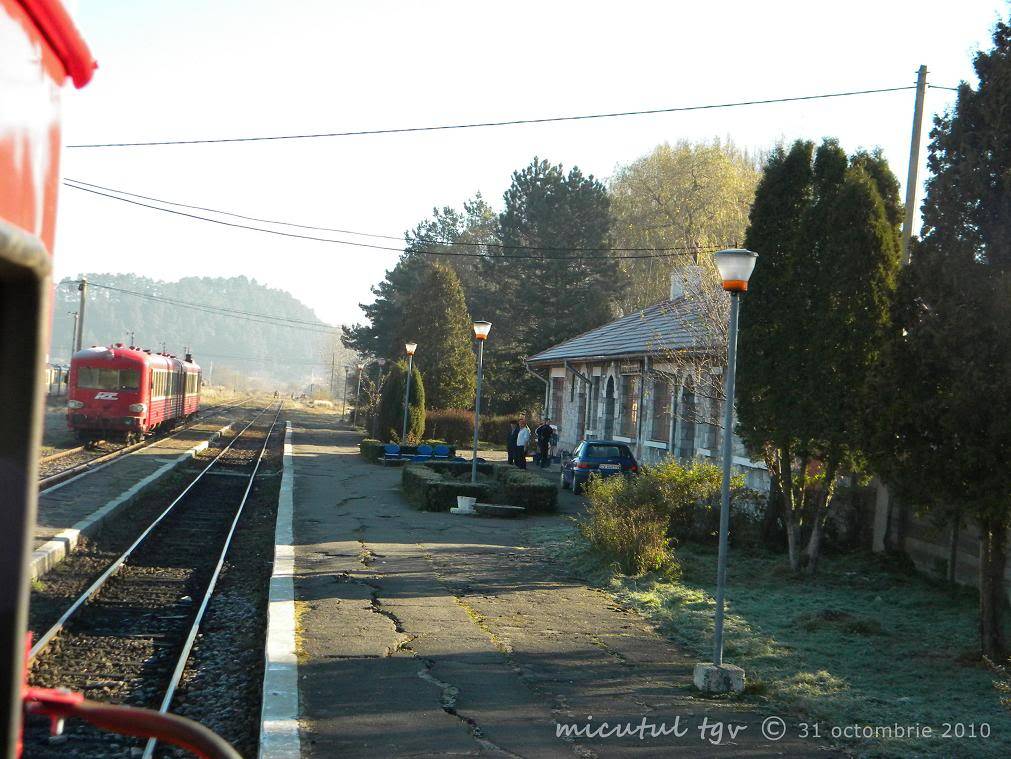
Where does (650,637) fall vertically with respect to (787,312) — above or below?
below

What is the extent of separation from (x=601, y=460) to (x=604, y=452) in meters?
0.25

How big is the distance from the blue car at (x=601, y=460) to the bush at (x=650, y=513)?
693 centimetres

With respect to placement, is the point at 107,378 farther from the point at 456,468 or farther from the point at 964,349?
the point at 964,349

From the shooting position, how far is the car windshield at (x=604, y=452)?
23.1 meters

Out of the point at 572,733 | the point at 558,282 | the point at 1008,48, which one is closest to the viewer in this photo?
the point at 572,733

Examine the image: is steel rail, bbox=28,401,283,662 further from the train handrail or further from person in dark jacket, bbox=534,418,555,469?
person in dark jacket, bbox=534,418,555,469

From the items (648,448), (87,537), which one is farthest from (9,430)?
(648,448)

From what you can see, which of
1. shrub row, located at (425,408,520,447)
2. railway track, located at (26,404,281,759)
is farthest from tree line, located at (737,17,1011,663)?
shrub row, located at (425,408,520,447)

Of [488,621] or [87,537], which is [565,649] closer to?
[488,621]

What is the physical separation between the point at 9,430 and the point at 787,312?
12.0 metres

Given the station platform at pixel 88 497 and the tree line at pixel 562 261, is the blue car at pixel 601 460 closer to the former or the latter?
the station platform at pixel 88 497

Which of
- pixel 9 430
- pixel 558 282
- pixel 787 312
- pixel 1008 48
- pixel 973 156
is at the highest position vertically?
pixel 558 282

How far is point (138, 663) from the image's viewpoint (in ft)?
26.6

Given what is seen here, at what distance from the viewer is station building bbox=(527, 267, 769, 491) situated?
65.1 feet
